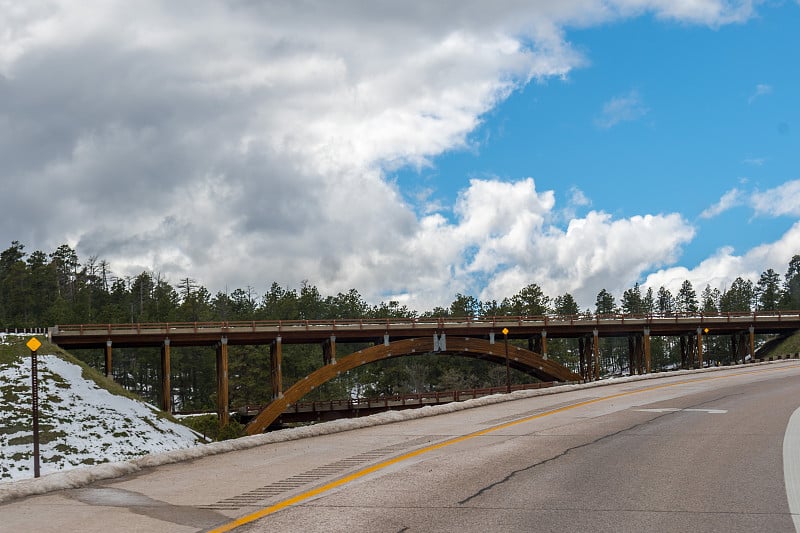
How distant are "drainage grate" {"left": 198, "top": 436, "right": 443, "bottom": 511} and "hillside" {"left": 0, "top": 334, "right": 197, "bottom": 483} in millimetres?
24753

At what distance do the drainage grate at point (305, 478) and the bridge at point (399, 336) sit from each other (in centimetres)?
4471

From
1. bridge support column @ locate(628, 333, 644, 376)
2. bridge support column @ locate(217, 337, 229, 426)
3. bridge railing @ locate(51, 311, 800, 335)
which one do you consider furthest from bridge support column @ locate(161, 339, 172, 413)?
bridge support column @ locate(628, 333, 644, 376)

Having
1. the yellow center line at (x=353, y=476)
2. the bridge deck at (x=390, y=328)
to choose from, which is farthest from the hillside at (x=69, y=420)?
the yellow center line at (x=353, y=476)

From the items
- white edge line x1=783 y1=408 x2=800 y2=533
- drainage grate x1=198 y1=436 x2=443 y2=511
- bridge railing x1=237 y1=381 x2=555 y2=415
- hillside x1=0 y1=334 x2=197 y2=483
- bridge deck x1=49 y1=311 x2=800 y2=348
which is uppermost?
bridge deck x1=49 y1=311 x2=800 y2=348

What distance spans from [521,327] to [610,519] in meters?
62.6

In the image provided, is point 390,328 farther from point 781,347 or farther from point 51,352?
point 781,347

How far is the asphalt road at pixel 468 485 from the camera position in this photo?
8078 millimetres

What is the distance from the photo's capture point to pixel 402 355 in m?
70.7

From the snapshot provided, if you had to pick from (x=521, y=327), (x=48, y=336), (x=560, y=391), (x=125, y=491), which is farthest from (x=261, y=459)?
(x=521, y=327)

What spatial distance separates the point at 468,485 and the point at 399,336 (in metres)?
58.3

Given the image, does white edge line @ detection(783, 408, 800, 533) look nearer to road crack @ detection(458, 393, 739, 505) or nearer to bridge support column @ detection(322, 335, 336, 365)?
road crack @ detection(458, 393, 739, 505)

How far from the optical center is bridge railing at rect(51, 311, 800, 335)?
60.0 metres

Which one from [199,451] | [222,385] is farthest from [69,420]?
[199,451]

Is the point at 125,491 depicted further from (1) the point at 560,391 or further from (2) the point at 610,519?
(1) the point at 560,391
